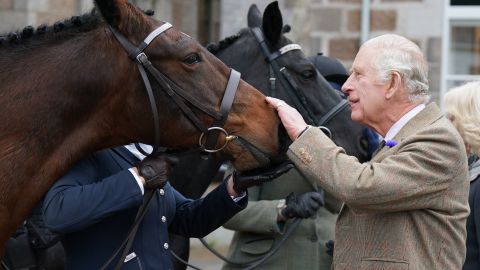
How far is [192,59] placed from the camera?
314 centimetres

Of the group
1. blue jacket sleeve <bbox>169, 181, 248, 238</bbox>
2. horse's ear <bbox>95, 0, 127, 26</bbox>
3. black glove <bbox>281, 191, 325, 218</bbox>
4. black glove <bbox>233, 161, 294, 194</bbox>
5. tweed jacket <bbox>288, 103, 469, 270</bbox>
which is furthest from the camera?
black glove <bbox>281, 191, 325, 218</bbox>

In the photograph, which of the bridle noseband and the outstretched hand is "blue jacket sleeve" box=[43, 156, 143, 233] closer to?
the bridle noseband

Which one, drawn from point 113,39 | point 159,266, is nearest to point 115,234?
point 159,266

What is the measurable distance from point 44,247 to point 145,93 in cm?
132

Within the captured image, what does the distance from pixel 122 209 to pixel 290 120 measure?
0.59m

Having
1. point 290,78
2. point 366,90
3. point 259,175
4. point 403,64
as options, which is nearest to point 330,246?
point 290,78

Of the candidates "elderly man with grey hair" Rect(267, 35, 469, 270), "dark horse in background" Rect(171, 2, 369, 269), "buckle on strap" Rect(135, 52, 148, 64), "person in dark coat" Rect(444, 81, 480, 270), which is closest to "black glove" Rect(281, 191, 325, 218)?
"dark horse in background" Rect(171, 2, 369, 269)

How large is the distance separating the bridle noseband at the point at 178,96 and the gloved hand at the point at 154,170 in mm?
39

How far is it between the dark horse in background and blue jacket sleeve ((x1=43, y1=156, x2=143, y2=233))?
1.40m

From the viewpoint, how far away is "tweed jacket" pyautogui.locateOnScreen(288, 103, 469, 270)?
9.17 feet

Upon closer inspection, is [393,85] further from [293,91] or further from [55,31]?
[293,91]

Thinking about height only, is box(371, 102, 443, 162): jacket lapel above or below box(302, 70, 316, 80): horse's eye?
above

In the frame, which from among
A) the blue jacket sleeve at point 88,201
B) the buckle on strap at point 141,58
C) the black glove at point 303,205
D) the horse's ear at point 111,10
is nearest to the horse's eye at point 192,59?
the buckle on strap at point 141,58

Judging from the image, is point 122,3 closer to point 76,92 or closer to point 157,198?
point 76,92
